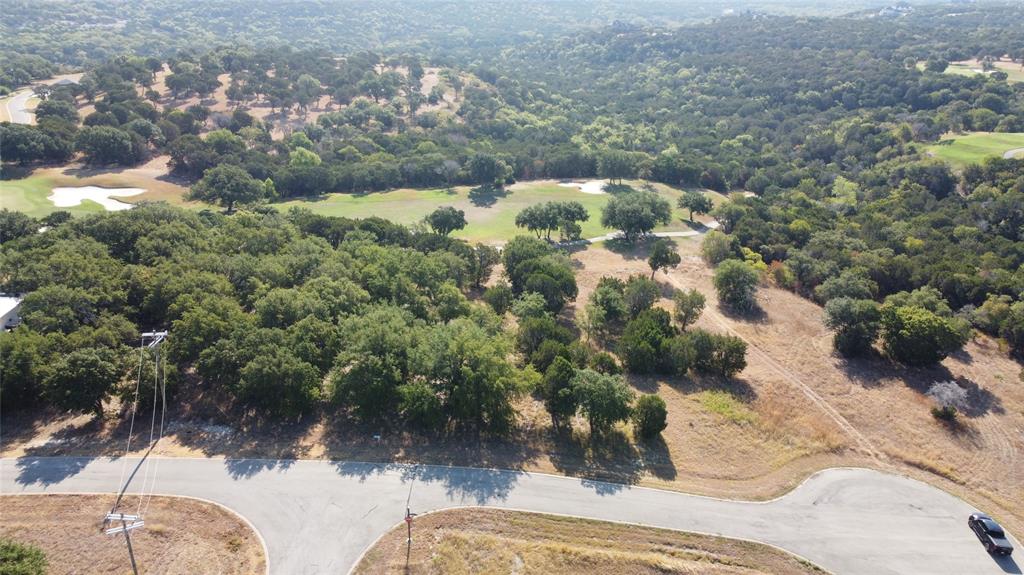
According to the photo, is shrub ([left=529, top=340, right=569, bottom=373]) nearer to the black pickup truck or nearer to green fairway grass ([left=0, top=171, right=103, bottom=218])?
the black pickup truck

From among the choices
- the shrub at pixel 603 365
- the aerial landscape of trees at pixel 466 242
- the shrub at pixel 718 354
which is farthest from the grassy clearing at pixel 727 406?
the shrub at pixel 603 365

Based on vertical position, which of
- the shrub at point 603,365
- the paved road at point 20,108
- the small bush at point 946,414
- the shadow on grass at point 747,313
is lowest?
the shadow on grass at point 747,313

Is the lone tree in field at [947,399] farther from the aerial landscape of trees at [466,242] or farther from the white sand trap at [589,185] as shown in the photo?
the white sand trap at [589,185]

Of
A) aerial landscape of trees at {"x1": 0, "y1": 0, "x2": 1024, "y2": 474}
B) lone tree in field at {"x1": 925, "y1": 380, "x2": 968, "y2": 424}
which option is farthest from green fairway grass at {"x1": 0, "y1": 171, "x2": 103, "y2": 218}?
lone tree in field at {"x1": 925, "y1": 380, "x2": 968, "y2": 424}

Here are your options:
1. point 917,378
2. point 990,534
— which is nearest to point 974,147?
point 917,378

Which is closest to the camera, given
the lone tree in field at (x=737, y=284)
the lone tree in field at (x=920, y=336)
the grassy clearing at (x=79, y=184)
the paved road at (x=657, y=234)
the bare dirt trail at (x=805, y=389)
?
the bare dirt trail at (x=805, y=389)

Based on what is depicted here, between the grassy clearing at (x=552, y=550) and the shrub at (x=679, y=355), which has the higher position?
the grassy clearing at (x=552, y=550)

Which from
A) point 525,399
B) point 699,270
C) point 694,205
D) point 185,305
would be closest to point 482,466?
point 525,399
